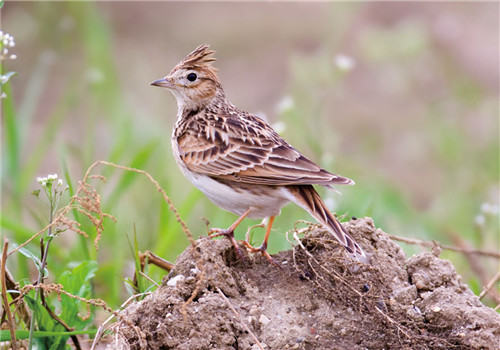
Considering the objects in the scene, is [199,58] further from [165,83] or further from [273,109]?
[273,109]

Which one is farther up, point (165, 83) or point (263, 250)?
point (165, 83)

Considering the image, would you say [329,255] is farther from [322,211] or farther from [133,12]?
[133,12]

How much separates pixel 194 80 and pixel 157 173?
8.82ft

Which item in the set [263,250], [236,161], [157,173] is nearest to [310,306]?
[263,250]

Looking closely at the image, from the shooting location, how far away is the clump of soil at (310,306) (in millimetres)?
4062

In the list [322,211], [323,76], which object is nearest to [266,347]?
[322,211]

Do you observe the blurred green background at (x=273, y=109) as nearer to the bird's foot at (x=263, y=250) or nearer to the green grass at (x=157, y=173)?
the green grass at (x=157, y=173)

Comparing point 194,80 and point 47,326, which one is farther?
point 194,80

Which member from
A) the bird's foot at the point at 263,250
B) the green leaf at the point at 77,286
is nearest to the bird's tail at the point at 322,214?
the bird's foot at the point at 263,250

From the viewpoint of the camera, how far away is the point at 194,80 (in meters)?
6.07

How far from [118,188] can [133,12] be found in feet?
32.9

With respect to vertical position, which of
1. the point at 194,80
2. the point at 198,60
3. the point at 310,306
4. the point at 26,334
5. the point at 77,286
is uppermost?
the point at 198,60

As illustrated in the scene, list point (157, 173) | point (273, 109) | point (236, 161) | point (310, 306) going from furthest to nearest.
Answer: point (273, 109), point (157, 173), point (236, 161), point (310, 306)

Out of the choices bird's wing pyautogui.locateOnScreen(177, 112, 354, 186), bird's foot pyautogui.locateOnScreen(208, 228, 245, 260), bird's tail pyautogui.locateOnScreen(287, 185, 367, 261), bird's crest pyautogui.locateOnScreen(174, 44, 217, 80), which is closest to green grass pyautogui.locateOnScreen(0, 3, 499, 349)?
bird's foot pyautogui.locateOnScreen(208, 228, 245, 260)
